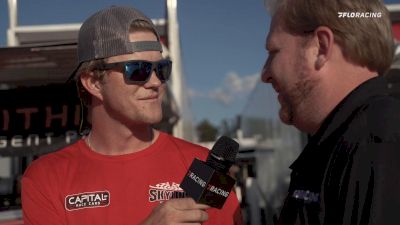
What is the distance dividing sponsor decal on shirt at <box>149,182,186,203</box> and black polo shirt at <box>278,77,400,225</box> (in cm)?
83

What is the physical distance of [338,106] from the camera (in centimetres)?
142

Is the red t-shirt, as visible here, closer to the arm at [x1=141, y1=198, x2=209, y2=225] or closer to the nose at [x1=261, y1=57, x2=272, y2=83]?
the arm at [x1=141, y1=198, x2=209, y2=225]

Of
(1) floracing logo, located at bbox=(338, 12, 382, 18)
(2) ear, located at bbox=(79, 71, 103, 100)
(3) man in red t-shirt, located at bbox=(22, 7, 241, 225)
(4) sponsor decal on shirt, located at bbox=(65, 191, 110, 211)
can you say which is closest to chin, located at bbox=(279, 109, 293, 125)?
(1) floracing logo, located at bbox=(338, 12, 382, 18)

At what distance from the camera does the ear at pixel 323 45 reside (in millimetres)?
1441

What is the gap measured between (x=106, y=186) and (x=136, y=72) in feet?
1.67

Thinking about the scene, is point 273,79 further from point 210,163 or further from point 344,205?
point 344,205

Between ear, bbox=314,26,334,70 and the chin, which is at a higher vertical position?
ear, bbox=314,26,334,70

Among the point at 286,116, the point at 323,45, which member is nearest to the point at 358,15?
the point at 323,45

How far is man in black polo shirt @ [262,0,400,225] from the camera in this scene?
1173 mm

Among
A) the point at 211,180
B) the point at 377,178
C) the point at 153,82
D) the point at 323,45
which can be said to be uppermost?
the point at 323,45

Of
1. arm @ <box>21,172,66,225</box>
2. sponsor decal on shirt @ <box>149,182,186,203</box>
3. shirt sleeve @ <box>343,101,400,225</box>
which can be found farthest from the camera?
sponsor decal on shirt @ <box>149,182,186,203</box>

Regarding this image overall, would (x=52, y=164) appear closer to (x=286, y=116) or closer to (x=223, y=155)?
(x=223, y=155)

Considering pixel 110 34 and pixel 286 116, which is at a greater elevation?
pixel 110 34

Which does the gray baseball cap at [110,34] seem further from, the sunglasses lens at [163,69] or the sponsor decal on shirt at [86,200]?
the sponsor decal on shirt at [86,200]
